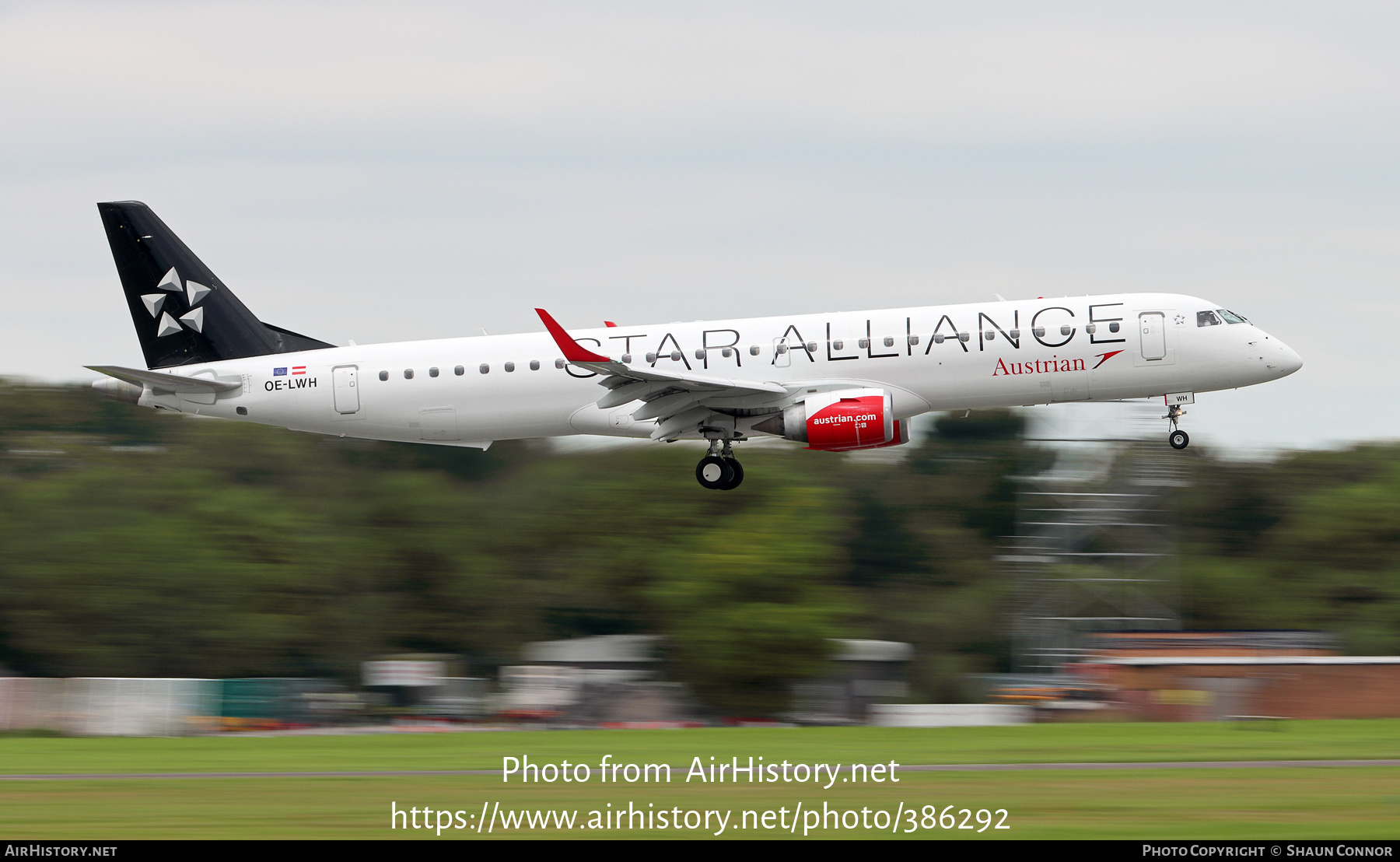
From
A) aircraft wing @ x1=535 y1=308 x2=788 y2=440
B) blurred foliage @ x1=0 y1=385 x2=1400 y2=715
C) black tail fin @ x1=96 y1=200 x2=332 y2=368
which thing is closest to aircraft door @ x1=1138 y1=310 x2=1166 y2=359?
aircraft wing @ x1=535 y1=308 x2=788 y2=440

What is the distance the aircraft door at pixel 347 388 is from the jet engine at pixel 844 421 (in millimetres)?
10475

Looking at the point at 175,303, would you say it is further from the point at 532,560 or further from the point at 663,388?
the point at 532,560

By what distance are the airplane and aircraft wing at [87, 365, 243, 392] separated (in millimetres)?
42

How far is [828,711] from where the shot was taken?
228 feet

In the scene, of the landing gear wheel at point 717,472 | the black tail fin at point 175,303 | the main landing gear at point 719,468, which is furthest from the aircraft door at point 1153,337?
the black tail fin at point 175,303

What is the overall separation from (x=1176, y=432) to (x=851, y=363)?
24.9 feet

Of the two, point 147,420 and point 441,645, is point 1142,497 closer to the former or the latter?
point 441,645

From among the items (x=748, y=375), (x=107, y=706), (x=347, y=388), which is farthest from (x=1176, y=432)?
(x=107, y=706)

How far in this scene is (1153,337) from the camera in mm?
35812

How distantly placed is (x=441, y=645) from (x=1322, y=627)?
4257cm

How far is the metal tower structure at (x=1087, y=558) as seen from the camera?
60969 millimetres

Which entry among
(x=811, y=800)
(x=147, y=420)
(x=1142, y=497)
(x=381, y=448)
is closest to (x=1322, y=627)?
(x=1142, y=497)

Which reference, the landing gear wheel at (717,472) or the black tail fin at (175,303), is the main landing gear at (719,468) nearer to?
the landing gear wheel at (717,472)

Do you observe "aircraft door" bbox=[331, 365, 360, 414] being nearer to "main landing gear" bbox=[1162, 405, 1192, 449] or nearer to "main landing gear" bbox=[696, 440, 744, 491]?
"main landing gear" bbox=[696, 440, 744, 491]
